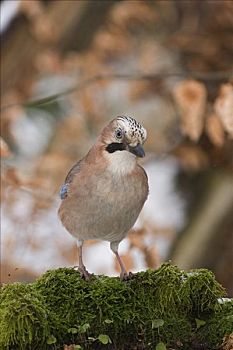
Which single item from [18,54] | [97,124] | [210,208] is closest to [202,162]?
[210,208]

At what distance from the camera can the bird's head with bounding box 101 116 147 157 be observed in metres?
3.04

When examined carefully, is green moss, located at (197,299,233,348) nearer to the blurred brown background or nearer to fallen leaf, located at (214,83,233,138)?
fallen leaf, located at (214,83,233,138)

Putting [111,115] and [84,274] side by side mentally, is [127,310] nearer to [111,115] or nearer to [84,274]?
[84,274]

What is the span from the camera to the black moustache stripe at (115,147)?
10.2ft

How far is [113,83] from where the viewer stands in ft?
22.7

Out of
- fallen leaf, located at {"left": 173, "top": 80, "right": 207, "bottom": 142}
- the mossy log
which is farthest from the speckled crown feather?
fallen leaf, located at {"left": 173, "top": 80, "right": 207, "bottom": 142}

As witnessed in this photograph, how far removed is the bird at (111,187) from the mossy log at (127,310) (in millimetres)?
284

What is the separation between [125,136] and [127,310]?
2.10 feet

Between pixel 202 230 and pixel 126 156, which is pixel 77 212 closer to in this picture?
pixel 126 156

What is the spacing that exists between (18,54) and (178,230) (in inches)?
63.2

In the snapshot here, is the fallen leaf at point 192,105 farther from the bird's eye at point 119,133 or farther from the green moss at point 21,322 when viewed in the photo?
the green moss at point 21,322

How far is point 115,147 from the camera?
3.15 metres

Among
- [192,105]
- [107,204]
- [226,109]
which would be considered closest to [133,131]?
[107,204]

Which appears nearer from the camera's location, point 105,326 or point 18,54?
point 105,326
